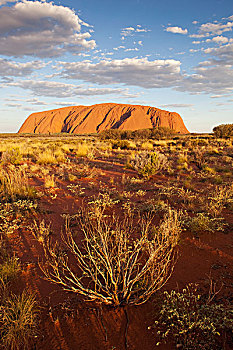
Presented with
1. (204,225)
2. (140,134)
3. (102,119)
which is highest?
(102,119)

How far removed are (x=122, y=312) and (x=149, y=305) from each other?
1.16 feet

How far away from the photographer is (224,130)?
2858 cm

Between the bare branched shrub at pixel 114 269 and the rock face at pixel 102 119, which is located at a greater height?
the rock face at pixel 102 119

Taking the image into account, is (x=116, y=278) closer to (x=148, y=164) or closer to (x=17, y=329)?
(x=17, y=329)

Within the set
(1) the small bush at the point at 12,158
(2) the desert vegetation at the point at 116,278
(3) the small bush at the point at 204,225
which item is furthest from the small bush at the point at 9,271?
(1) the small bush at the point at 12,158

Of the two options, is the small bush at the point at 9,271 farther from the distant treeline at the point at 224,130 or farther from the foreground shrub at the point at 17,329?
the distant treeline at the point at 224,130

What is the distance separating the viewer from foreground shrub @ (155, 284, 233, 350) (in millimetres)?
2076

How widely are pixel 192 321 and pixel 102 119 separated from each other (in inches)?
4259

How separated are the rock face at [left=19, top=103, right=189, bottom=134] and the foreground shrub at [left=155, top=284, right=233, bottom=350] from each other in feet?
315

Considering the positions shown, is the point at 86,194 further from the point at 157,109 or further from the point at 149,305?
the point at 157,109

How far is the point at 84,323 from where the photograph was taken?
2.35 m

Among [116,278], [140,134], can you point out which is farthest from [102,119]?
[116,278]

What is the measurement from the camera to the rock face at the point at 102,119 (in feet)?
330

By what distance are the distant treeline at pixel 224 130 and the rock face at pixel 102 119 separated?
6831 cm
